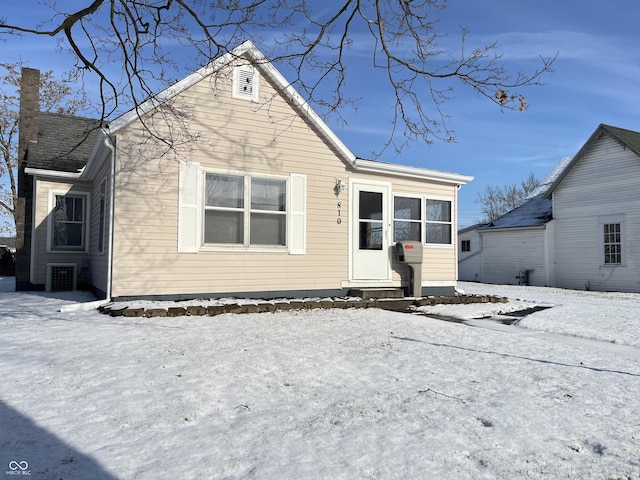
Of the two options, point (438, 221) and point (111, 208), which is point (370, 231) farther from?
point (111, 208)

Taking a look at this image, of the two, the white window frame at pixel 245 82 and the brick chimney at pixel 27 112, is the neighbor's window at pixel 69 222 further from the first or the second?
the white window frame at pixel 245 82

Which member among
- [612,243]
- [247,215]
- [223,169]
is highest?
[223,169]

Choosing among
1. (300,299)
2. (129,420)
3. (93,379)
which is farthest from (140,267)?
(129,420)

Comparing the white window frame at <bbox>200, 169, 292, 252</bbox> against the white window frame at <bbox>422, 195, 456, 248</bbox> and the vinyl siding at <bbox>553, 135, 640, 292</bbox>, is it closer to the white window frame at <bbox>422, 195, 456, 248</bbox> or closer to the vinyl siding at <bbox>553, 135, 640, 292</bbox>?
the white window frame at <bbox>422, 195, 456, 248</bbox>

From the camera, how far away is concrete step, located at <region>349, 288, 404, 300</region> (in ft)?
32.2

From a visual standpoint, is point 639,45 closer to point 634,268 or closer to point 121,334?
point 634,268

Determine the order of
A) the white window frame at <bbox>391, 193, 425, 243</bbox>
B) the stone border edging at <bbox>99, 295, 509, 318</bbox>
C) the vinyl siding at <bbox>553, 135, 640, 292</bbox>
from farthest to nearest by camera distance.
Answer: the vinyl siding at <bbox>553, 135, 640, 292</bbox>, the white window frame at <bbox>391, 193, 425, 243</bbox>, the stone border edging at <bbox>99, 295, 509, 318</bbox>

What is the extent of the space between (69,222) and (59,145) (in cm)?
258

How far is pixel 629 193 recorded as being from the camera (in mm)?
16016

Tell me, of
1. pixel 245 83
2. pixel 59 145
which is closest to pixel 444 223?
pixel 245 83

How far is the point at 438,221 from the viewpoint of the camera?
37.9 ft

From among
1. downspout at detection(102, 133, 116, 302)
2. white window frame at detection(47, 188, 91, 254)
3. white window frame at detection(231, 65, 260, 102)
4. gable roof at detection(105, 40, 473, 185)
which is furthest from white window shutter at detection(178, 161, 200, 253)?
white window frame at detection(47, 188, 91, 254)

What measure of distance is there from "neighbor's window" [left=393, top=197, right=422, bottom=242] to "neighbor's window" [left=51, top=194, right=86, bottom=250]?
8.30m

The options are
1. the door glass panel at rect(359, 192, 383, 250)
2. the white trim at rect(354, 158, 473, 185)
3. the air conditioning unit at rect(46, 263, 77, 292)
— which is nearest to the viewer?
the white trim at rect(354, 158, 473, 185)
